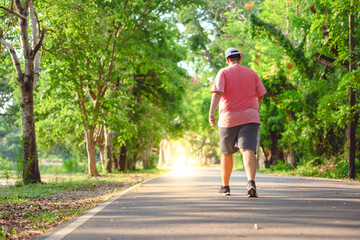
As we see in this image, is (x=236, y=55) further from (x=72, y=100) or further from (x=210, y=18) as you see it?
(x=210, y=18)

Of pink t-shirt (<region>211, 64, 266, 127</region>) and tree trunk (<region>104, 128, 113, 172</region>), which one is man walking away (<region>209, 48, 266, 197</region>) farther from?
tree trunk (<region>104, 128, 113, 172</region>)

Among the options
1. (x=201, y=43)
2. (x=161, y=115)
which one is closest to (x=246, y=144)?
(x=161, y=115)

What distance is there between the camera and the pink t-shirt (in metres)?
7.55

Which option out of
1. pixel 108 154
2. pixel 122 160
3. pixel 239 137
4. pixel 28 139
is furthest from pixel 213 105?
pixel 122 160

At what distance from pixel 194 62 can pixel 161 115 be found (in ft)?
37.9

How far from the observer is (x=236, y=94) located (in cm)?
765

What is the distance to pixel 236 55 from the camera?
7852 millimetres

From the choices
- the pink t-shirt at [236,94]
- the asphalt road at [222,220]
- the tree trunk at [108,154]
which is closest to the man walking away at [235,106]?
the pink t-shirt at [236,94]

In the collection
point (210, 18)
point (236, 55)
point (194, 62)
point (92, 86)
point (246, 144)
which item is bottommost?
point (246, 144)

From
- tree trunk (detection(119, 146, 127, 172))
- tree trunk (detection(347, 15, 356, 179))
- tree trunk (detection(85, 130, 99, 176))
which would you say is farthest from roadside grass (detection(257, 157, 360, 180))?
tree trunk (detection(119, 146, 127, 172))

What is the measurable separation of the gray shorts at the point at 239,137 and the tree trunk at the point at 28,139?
→ 8353mm

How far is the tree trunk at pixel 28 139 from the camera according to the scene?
1415 centimetres

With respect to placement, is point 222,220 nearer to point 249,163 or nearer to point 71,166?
point 249,163

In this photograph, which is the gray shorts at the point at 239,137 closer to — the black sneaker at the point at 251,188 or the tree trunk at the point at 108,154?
the black sneaker at the point at 251,188
